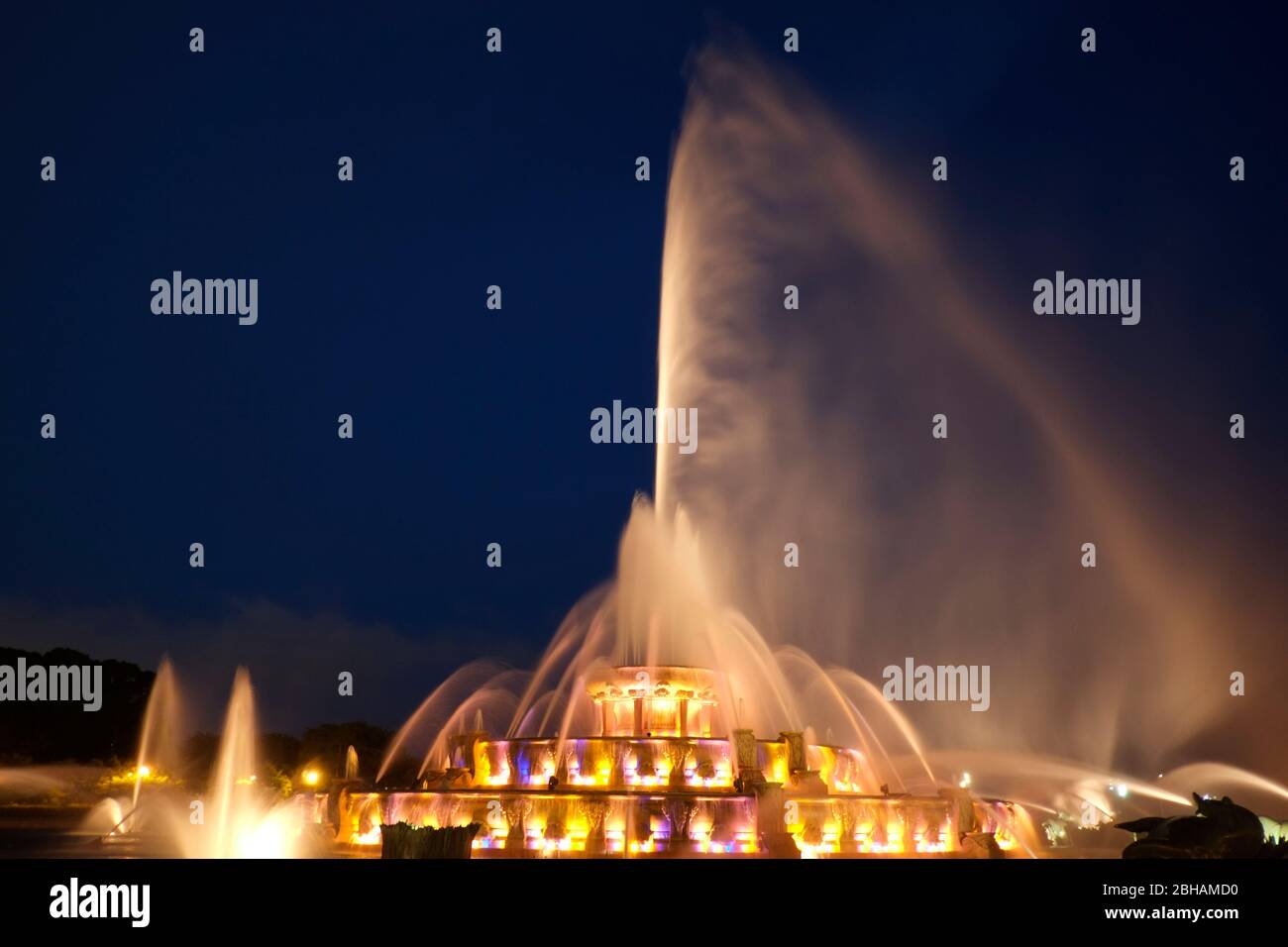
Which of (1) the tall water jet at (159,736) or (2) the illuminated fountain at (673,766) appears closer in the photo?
(2) the illuminated fountain at (673,766)

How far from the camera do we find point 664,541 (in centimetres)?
3472

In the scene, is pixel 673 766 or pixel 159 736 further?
pixel 159 736

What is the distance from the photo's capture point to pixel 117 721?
3007 inches

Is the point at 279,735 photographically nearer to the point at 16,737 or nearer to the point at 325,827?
the point at 16,737

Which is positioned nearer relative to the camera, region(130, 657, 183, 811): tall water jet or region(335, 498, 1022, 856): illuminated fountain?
region(335, 498, 1022, 856): illuminated fountain
